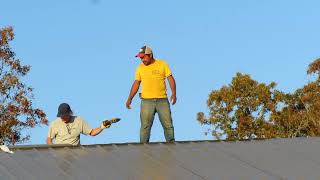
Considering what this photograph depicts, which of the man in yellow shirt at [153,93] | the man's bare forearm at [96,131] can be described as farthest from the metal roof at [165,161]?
the man in yellow shirt at [153,93]

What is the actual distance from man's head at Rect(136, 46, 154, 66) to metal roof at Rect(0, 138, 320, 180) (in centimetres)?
175

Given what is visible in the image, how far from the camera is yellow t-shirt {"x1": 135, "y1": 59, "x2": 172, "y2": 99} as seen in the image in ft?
46.1

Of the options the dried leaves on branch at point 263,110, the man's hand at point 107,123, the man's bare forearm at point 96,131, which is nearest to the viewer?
the man's hand at point 107,123

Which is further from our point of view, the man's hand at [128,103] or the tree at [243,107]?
the tree at [243,107]

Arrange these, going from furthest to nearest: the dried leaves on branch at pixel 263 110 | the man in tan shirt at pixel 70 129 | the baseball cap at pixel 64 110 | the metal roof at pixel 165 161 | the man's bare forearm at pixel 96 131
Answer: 1. the dried leaves on branch at pixel 263 110
2. the man in tan shirt at pixel 70 129
3. the man's bare forearm at pixel 96 131
4. the baseball cap at pixel 64 110
5. the metal roof at pixel 165 161

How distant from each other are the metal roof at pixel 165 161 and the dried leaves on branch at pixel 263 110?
30689 mm

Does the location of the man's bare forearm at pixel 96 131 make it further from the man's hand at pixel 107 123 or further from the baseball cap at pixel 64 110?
the baseball cap at pixel 64 110

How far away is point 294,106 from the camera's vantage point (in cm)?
4666

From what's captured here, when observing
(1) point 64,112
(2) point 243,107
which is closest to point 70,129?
(1) point 64,112

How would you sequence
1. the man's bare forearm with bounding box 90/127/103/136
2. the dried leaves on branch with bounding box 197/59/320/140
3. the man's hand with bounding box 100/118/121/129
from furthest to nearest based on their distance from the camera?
1. the dried leaves on branch with bounding box 197/59/320/140
2. the man's bare forearm with bounding box 90/127/103/136
3. the man's hand with bounding box 100/118/121/129

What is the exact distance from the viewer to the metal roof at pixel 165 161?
10.6m

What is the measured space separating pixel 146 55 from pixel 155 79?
0.45 metres

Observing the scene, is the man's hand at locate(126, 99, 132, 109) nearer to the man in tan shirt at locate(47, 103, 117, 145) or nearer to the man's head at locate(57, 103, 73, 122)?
the man in tan shirt at locate(47, 103, 117, 145)

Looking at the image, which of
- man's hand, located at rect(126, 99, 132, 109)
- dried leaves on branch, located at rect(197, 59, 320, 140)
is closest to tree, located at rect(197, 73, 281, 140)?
dried leaves on branch, located at rect(197, 59, 320, 140)
